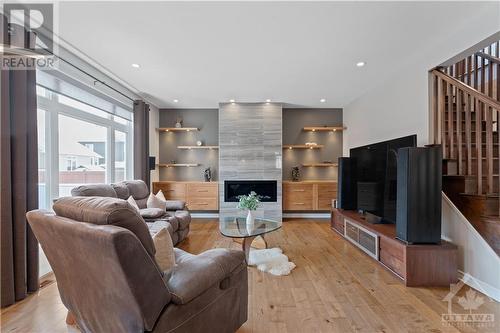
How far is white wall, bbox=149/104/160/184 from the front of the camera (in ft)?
18.0

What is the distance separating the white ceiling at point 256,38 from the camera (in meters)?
2.16

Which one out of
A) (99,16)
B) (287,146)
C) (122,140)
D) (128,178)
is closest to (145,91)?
(122,140)

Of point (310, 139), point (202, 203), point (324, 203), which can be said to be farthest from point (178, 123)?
point (324, 203)

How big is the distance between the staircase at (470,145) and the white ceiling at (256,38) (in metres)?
0.66

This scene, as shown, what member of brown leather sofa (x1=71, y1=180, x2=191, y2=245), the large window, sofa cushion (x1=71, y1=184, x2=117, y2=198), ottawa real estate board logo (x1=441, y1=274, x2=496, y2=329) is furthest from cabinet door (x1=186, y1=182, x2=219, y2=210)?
ottawa real estate board logo (x1=441, y1=274, x2=496, y2=329)

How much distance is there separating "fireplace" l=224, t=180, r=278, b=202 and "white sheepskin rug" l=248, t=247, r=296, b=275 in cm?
201

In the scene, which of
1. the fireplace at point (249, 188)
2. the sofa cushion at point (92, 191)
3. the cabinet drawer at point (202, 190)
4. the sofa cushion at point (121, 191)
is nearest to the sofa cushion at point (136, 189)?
the sofa cushion at point (121, 191)

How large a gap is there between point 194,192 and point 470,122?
15.7 ft

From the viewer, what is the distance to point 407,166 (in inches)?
98.1

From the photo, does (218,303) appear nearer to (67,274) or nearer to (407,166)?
(67,274)

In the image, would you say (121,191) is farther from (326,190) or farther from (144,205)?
(326,190)

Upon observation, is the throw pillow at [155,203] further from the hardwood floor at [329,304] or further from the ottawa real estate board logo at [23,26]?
the ottawa real estate board logo at [23,26]

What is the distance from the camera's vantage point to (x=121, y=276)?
1.12 meters

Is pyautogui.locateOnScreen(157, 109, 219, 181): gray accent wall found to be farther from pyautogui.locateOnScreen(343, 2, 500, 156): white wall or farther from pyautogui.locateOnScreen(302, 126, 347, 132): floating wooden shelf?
pyautogui.locateOnScreen(343, 2, 500, 156): white wall
